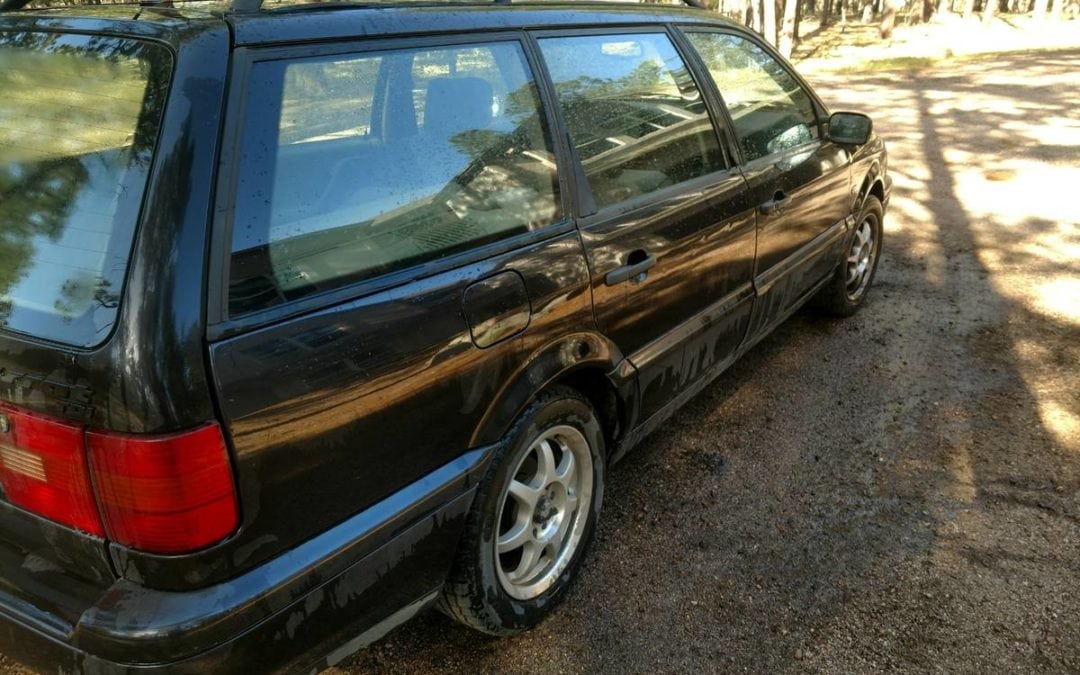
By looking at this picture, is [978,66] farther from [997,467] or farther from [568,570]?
[568,570]

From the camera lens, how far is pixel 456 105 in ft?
7.04

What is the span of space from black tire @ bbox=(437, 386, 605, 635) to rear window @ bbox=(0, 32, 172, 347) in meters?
1.07

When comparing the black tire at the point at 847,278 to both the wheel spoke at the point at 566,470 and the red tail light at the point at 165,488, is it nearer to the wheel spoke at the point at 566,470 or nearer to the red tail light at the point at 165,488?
the wheel spoke at the point at 566,470

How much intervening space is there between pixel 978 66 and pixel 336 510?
19612mm

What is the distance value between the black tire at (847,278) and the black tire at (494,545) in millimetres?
2583

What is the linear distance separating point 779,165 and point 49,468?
3.04 m

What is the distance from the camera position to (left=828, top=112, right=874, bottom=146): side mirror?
3881 millimetres

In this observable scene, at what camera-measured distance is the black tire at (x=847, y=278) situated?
176 inches

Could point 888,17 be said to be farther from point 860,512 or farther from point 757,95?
point 860,512

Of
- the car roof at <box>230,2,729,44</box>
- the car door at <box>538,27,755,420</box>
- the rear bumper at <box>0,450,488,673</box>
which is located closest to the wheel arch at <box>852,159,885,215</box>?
the car door at <box>538,27,755,420</box>

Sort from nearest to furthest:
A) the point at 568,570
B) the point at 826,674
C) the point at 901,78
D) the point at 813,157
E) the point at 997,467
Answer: the point at 826,674 → the point at 568,570 → the point at 997,467 → the point at 813,157 → the point at 901,78

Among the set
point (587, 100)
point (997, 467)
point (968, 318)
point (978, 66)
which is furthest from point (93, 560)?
point (978, 66)

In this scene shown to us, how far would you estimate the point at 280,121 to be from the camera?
1.68 m

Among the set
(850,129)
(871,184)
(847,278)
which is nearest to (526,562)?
(850,129)
